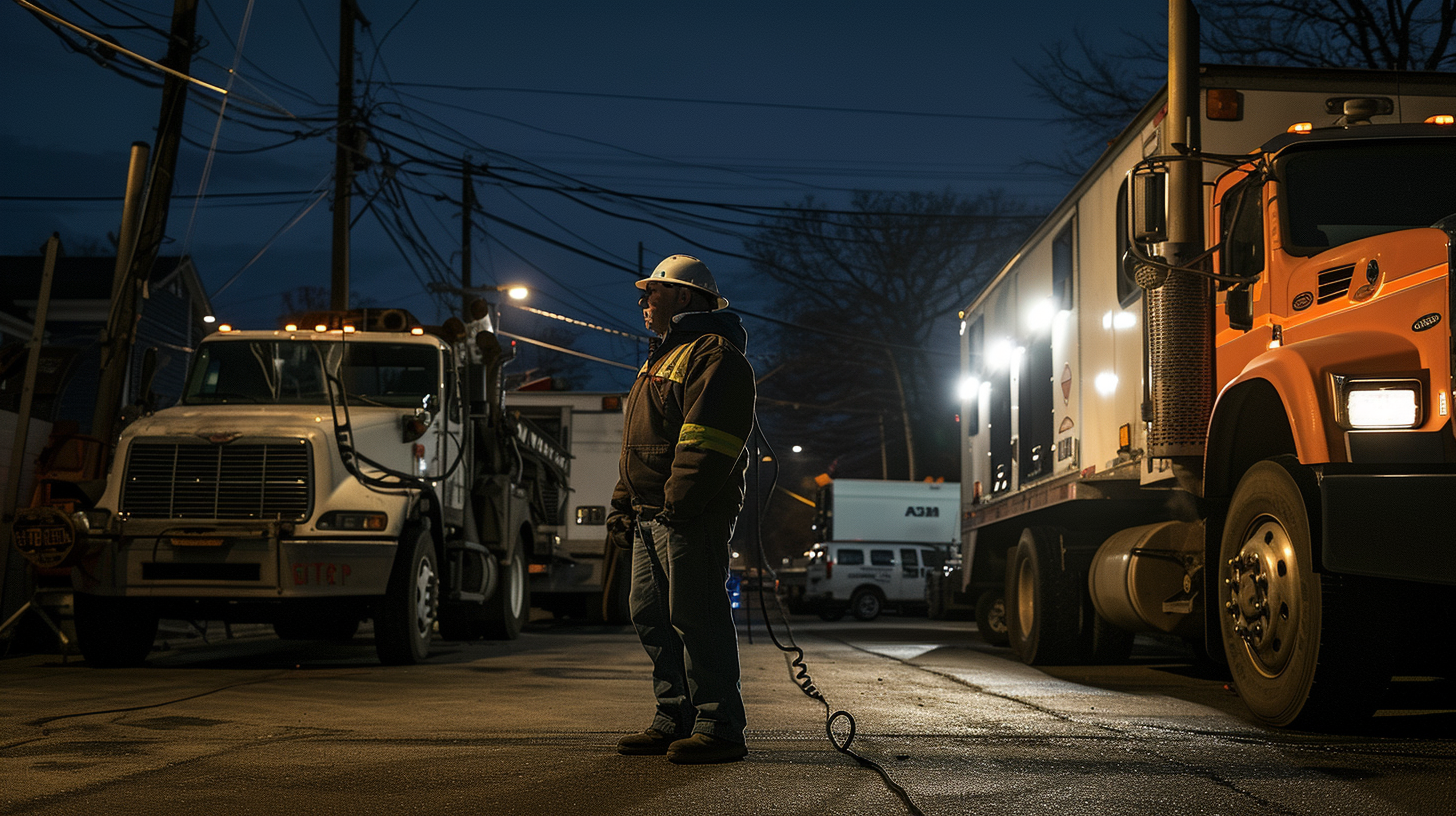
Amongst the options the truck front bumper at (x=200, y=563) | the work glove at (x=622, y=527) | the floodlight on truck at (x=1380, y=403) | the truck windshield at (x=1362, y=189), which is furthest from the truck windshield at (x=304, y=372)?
the floodlight on truck at (x=1380, y=403)

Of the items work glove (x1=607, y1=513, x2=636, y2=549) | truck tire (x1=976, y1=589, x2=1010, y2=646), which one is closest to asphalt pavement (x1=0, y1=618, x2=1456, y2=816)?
work glove (x1=607, y1=513, x2=636, y2=549)

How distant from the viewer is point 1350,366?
5.90m

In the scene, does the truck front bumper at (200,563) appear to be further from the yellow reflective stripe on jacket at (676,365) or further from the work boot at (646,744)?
the yellow reflective stripe on jacket at (676,365)

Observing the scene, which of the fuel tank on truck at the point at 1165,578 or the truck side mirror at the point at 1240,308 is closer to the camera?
the truck side mirror at the point at 1240,308

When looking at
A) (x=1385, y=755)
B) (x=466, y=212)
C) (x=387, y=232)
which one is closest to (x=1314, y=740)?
(x=1385, y=755)

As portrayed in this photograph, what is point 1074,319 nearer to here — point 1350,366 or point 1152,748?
point 1350,366

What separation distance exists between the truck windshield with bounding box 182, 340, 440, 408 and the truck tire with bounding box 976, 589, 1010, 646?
6.33 metres

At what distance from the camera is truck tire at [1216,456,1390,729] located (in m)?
6.02

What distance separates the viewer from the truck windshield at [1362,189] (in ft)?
22.6

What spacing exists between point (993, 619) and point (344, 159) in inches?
462

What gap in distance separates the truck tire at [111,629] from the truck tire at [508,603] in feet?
14.5

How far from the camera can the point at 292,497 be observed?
10.7 m

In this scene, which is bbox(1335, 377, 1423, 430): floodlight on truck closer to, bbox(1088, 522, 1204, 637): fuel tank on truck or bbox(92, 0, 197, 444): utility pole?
bbox(1088, 522, 1204, 637): fuel tank on truck

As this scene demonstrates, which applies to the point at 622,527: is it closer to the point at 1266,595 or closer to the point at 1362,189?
the point at 1266,595
